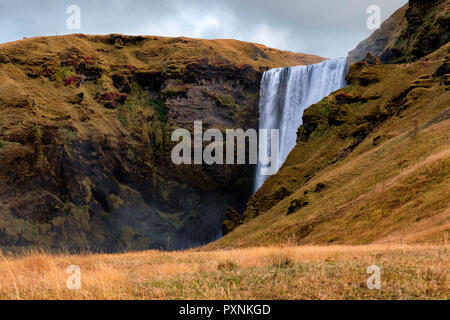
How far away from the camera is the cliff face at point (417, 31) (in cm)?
4055

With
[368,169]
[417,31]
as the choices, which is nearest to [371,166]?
[368,169]

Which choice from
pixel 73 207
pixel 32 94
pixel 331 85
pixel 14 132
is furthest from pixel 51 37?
pixel 331 85

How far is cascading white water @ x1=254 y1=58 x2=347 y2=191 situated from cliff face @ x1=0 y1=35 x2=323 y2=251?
323 cm

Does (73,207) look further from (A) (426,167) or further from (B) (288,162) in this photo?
(A) (426,167)

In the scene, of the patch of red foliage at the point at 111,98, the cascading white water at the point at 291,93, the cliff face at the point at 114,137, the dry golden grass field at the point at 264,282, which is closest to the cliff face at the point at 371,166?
the dry golden grass field at the point at 264,282

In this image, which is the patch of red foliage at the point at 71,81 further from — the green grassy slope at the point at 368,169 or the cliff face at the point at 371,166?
the cliff face at the point at 371,166

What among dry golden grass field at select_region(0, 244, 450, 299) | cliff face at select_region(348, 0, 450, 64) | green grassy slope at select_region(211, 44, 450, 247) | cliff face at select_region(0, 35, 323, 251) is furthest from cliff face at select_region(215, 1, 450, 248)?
cliff face at select_region(0, 35, 323, 251)

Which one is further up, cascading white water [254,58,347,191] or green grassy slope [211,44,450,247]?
cascading white water [254,58,347,191]

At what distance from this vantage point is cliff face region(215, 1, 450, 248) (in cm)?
1697

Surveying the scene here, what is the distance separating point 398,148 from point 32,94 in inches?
1774

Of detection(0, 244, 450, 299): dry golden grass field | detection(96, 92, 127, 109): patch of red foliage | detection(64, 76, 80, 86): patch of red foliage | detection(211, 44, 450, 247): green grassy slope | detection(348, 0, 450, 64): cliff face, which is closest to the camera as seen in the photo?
detection(0, 244, 450, 299): dry golden grass field

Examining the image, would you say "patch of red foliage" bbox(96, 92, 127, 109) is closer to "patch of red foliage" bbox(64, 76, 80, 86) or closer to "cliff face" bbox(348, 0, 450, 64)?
"patch of red foliage" bbox(64, 76, 80, 86)

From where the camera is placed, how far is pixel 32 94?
52.1 m

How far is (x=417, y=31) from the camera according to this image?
145ft
